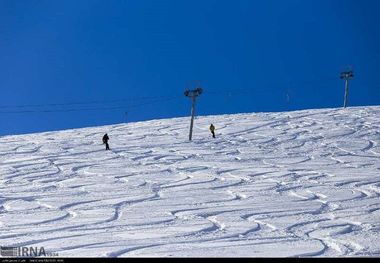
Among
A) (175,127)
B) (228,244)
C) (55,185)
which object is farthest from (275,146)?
(228,244)

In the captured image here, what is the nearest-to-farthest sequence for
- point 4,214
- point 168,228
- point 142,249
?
point 142,249 < point 168,228 < point 4,214

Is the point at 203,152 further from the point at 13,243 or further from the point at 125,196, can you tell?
the point at 13,243

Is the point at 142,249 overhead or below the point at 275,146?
below

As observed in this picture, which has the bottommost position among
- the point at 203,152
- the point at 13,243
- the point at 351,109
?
the point at 13,243

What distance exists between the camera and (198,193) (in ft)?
54.2

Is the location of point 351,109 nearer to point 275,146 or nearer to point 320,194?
point 275,146

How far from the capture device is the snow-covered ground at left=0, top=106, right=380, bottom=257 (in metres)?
10.4

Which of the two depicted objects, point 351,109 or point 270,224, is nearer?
point 270,224

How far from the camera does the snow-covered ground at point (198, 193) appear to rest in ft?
34.1

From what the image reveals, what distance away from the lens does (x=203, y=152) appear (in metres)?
27.1

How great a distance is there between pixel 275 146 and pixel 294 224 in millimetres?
16927

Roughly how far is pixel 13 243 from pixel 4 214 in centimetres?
344

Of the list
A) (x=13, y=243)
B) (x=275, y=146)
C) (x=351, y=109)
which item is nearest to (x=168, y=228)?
(x=13, y=243)

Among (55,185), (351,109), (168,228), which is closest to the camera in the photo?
(168,228)
